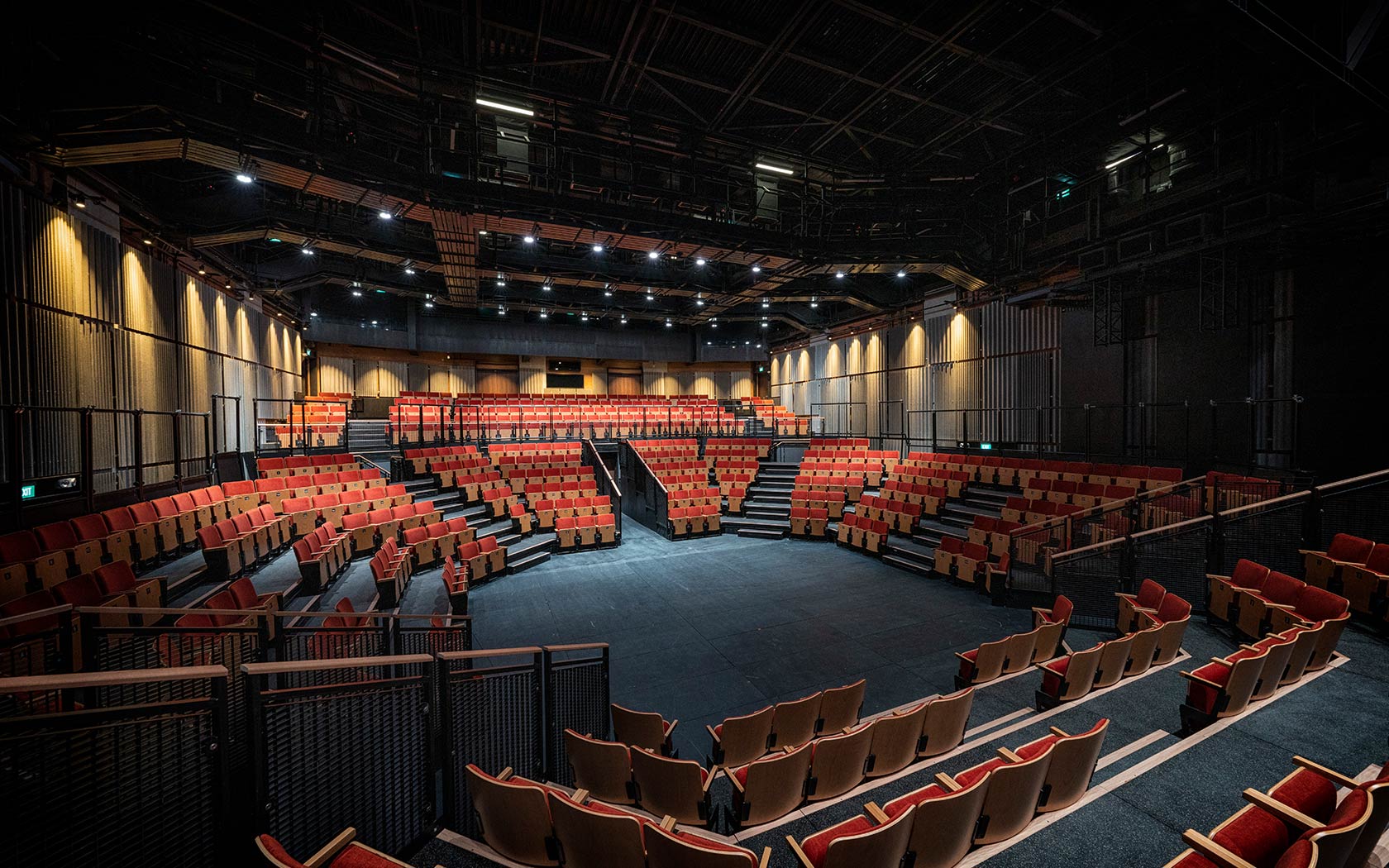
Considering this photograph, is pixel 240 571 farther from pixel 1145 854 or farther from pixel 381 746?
pixel 1145 854

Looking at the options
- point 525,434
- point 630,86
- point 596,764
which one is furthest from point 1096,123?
point 525,434

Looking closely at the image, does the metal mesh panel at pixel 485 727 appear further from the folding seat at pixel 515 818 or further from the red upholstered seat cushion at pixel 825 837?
the red upholstered seat cushion at pixel 825 837

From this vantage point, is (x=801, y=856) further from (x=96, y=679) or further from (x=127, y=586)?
(x=127, y=586)

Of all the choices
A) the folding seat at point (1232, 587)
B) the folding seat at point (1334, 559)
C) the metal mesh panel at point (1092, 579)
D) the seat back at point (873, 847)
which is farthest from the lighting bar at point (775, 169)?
the seat back at point (873, 847)

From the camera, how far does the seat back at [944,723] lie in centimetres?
319

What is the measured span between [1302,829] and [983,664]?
234cm

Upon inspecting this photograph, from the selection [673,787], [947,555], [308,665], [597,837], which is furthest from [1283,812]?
[947,555]

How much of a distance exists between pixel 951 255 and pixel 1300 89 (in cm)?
501

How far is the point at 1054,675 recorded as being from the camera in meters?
3.84

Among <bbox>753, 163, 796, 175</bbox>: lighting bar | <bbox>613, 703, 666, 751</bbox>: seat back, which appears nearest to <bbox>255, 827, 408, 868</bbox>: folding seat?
<bbox>613, 703, 666, 751</bbox>: seat back

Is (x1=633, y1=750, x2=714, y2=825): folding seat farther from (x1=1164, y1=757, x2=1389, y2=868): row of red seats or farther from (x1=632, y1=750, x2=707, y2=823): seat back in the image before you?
(x1=1164, y1=757, x2=1389, y2=868): row of red seats

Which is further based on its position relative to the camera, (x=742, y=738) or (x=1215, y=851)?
(x=742, y=738)

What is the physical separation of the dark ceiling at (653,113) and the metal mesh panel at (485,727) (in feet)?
21.6

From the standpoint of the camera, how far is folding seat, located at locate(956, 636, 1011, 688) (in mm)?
4289
